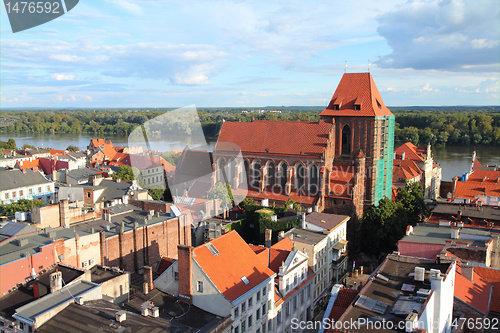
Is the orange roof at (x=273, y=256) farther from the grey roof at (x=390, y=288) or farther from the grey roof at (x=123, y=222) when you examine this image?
the grey roof at (x=123, y=222)

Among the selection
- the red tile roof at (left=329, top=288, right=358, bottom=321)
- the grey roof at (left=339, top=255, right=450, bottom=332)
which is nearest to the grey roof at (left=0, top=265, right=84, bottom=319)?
the red tile roof at (left=329, top=288, right=358, bottom=321)

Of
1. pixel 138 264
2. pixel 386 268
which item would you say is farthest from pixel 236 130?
pixel 386 268

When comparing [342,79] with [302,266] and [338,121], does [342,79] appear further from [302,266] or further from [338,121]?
[302,266]

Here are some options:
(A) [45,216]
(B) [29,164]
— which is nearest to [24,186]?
(B) [29,164]

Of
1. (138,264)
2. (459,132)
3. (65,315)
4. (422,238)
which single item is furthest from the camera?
(459,132)

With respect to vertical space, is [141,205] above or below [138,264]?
above

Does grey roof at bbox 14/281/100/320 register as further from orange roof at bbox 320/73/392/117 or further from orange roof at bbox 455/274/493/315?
orange roof at bbox 320/73/392/117

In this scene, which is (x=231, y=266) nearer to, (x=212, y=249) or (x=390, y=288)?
(x=212, y=249)
